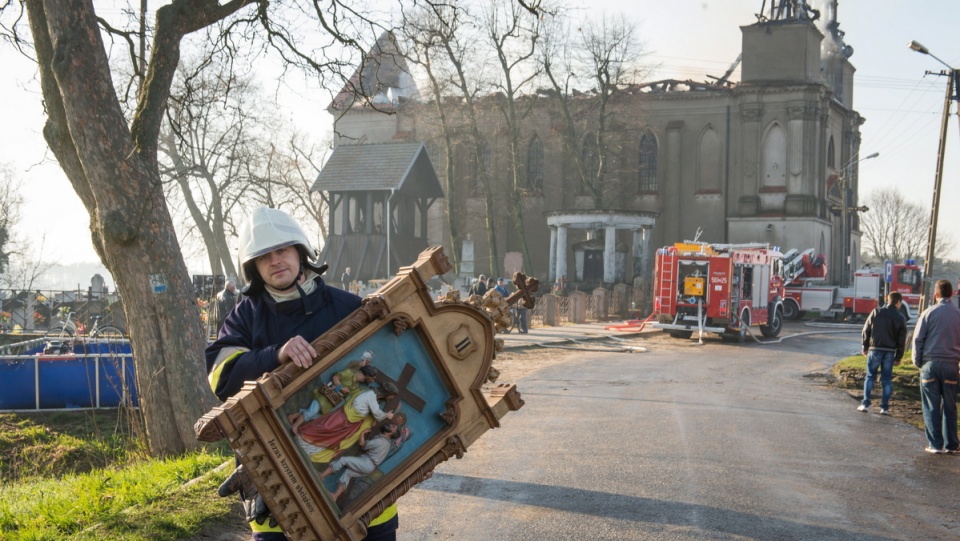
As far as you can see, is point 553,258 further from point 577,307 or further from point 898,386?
point 898,386

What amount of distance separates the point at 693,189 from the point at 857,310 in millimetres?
14328

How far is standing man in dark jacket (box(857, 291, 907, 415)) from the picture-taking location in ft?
44.4

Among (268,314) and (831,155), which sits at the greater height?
(831,155)

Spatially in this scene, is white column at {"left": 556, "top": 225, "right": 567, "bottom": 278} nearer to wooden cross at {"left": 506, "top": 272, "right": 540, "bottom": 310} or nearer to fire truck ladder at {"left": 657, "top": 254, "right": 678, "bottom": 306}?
fire truck ladder at {"left": 657, "top": 254, "right": 678, "bottom": 306}

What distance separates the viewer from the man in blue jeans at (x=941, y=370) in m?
11.0

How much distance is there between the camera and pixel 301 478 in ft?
11.5

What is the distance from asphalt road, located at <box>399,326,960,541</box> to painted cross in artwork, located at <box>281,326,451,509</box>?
3.05 m

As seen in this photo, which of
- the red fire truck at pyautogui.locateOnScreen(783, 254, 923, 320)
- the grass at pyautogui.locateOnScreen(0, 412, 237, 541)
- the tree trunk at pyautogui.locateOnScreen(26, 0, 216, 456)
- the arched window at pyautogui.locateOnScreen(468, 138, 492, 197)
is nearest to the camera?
the grass at pyautogui.locateOnScreen(0, 412, 237, 541)

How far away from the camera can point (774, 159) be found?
2099 inches

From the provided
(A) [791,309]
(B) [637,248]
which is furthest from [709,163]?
(A) [791,309]

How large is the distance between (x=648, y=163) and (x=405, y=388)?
53.7 meters

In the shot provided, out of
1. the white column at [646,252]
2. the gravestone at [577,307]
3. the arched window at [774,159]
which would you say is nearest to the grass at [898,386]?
the gravestone at [577,307]

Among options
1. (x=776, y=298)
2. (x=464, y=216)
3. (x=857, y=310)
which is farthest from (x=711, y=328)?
(x=464, y=216)

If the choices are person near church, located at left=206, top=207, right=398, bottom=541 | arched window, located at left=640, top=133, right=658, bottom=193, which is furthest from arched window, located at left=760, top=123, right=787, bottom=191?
person near church, located at left=206, top=207, right=398, bottom=541
